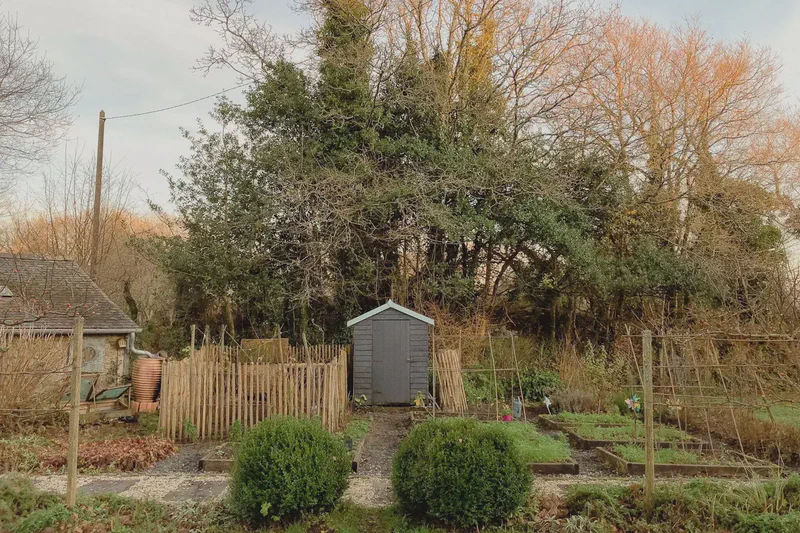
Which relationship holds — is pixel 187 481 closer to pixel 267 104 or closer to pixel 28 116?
pixel 267 104

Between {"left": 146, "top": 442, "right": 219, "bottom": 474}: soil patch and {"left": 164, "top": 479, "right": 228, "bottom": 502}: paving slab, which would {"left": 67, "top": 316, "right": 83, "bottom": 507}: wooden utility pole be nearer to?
{"left": 164, "top": 479, "right": 228, "bottom": 502}: paving slab

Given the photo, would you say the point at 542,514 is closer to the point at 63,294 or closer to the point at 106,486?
the point at 106,486

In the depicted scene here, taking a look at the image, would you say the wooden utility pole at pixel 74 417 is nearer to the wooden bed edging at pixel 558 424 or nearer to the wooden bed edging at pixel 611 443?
the wooden bed edging at pixel 611 443

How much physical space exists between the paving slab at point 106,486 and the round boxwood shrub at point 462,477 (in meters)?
3.30

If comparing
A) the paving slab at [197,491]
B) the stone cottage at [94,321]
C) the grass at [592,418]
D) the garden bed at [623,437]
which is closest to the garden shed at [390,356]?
the grass at [592,418]

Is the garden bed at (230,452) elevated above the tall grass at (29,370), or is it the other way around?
the tall grass at (29,370)

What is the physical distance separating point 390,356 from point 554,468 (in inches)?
241

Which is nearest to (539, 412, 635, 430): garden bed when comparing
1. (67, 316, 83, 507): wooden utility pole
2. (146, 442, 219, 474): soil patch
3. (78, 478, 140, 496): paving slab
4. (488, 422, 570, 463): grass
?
(488, 422, 570, 463): grass

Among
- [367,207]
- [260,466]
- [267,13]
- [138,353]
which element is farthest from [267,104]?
[260,466]

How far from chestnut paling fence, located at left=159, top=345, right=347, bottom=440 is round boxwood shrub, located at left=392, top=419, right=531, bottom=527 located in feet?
12.6

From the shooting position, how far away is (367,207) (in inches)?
579

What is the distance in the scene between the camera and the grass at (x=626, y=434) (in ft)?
28.2

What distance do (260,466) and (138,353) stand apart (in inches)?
407

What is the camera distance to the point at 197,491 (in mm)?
6207
